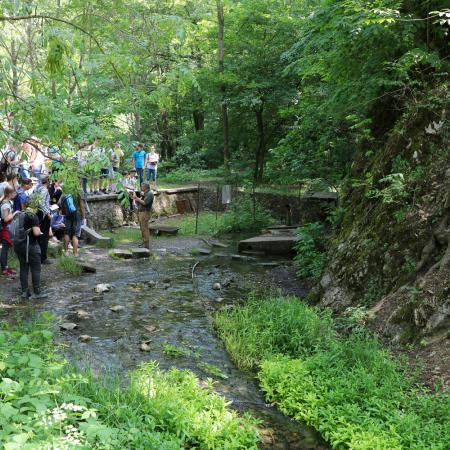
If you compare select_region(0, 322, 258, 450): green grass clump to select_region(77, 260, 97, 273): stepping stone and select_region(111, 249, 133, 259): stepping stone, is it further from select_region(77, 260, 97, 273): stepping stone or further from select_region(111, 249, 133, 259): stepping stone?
select_region(111, 249, 133, 259): stepping stone

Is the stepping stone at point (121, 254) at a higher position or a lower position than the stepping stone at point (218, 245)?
higher

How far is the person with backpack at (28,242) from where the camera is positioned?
8.89m

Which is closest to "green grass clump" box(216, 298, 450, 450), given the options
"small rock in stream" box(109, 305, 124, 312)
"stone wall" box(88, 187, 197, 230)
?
"small rock in stream" box(109, 305, 124, 312)

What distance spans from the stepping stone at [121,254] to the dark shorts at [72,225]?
119 cm

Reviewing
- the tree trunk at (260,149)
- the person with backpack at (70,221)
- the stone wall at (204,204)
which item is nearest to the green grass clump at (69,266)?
the person with backpack at (70,221)

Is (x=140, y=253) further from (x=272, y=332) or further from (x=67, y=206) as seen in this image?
(x=272, y=332)

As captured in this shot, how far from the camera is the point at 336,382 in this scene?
20.1 ft

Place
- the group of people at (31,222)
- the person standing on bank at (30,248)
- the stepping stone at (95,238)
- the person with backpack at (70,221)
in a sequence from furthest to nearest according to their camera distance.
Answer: the stepping stone at (95,238)
the person with backpack at (70,221)
the group of people at (31,222)
the person standing on bank at (30,248)

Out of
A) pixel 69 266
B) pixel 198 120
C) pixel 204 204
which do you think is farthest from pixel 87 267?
pixel 198 120

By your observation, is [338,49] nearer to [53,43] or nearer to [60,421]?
[53,43]

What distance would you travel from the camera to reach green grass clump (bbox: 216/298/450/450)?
520cm

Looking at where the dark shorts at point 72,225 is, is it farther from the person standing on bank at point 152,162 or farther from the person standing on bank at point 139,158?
the person standing on bank at point 152,162

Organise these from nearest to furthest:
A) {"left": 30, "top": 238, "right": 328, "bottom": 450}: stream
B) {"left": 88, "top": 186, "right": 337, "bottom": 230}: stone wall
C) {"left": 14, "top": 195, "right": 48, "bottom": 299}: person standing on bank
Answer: {"left": 30, "top": 238, "right": 328, "bottom": 450}: stream → {"left": 14, "top": 195, "right": 48, "bottom": 299}: person standing on bank → {"left": 88, "top": 186, "right": 337, "bottom": 230}: stone wall

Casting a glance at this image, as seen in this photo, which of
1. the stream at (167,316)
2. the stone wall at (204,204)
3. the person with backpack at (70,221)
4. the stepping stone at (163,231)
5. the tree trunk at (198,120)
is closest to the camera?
the stream at (167,316)
